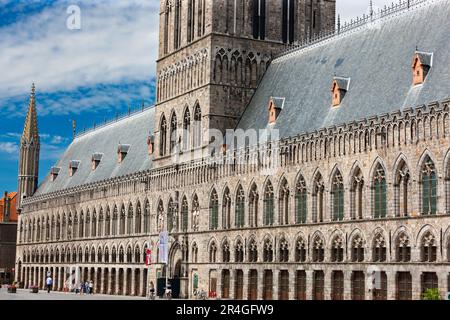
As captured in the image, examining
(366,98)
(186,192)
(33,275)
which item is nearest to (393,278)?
(366,98)

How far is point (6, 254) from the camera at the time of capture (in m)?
111

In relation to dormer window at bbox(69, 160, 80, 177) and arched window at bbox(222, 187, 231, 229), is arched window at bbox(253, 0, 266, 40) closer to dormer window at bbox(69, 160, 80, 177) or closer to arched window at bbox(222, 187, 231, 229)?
arched window at bbox(222, 187, 231, 229)

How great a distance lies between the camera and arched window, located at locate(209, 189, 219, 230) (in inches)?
2270

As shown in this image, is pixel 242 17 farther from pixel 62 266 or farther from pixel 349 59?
pixel 62 266

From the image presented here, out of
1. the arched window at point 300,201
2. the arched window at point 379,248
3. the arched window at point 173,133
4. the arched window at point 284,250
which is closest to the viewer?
the arched window at point 379,248

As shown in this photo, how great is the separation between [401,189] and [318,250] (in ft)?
26.2

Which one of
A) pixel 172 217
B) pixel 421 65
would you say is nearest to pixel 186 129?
pixel 172 217

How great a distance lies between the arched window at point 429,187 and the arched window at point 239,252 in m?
17.9

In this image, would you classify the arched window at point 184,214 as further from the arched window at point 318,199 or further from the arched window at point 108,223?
the arched window at point 318,199

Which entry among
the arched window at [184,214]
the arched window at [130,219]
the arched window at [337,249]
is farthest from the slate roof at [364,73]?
Answer: the arched window at [130,219]

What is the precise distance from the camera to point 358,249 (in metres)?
43.5

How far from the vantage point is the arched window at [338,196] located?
1775 inches

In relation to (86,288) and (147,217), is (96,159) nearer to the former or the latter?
(86,288)

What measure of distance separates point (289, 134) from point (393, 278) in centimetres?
1443
